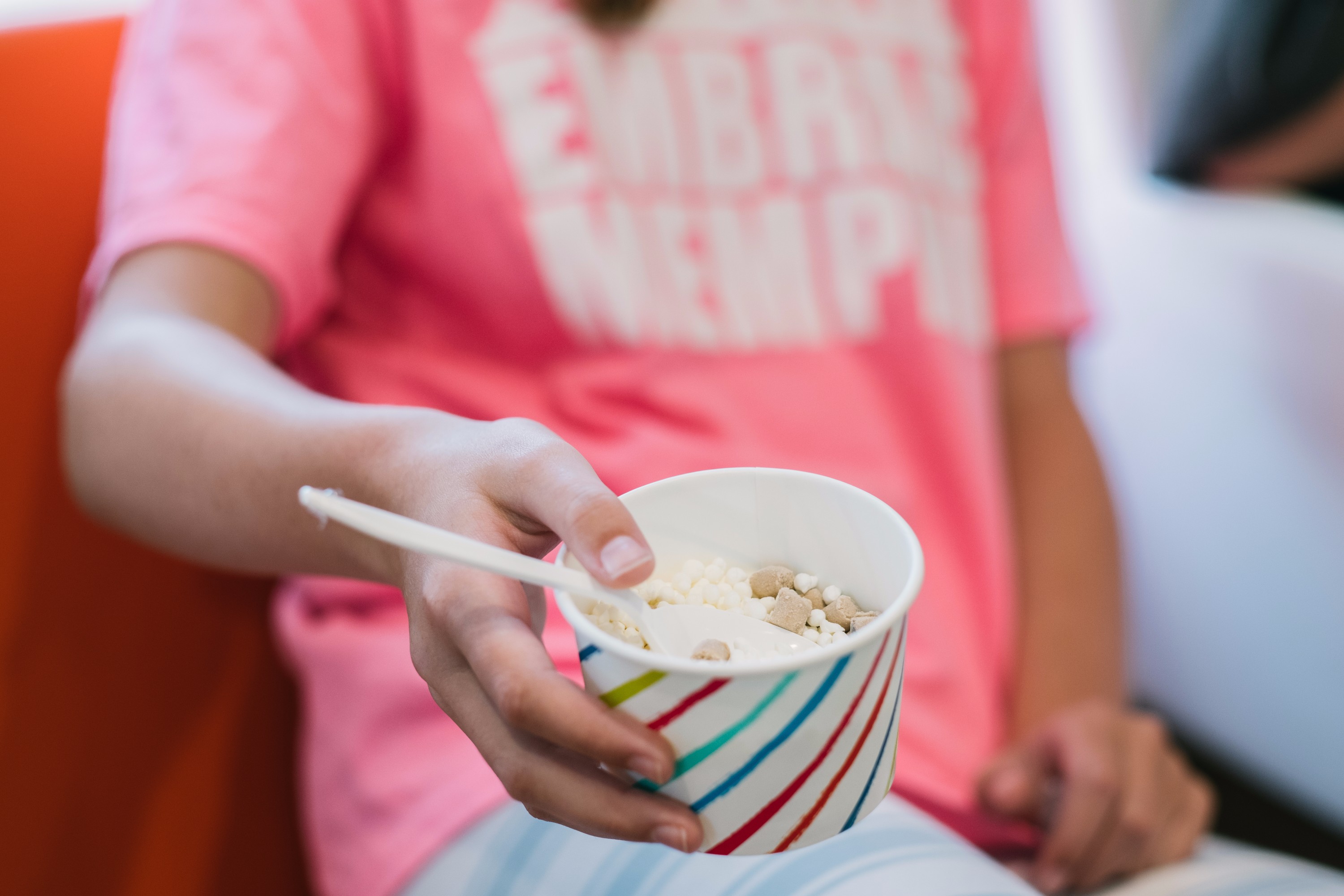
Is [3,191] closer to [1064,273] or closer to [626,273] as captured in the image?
[626,273]

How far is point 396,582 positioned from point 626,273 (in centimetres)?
25

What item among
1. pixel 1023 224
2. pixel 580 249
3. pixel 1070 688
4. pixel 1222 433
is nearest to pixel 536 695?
pixel 580 249

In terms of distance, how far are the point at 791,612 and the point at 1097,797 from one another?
35cm

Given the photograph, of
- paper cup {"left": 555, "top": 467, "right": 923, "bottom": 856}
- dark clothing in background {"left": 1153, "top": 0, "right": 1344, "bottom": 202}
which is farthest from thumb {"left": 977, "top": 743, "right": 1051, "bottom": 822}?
dark clothing in background {"left": 1153, "top": 0, "right": 1344, "bottom": 202}

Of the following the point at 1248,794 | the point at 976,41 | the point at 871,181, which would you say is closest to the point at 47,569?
the point at 871,181

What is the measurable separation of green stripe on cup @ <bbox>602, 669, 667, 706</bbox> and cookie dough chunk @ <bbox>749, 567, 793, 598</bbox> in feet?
0.14

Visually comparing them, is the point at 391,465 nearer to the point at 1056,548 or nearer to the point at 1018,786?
the point at 1018,786

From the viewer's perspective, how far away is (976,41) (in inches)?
26.0

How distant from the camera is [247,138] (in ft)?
1.52

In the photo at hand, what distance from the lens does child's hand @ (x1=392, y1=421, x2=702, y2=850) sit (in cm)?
23

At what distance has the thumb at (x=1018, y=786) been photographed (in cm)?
51

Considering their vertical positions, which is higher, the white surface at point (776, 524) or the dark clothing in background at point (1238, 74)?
the dark clothing in background at point (1238, 74)

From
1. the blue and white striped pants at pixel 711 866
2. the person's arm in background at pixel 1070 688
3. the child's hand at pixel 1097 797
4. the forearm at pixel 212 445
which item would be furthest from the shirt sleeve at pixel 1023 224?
the forearm at pixel 212 445

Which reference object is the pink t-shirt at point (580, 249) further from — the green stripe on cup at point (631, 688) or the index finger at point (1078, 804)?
the green stripe on cup at point (631, 688)
